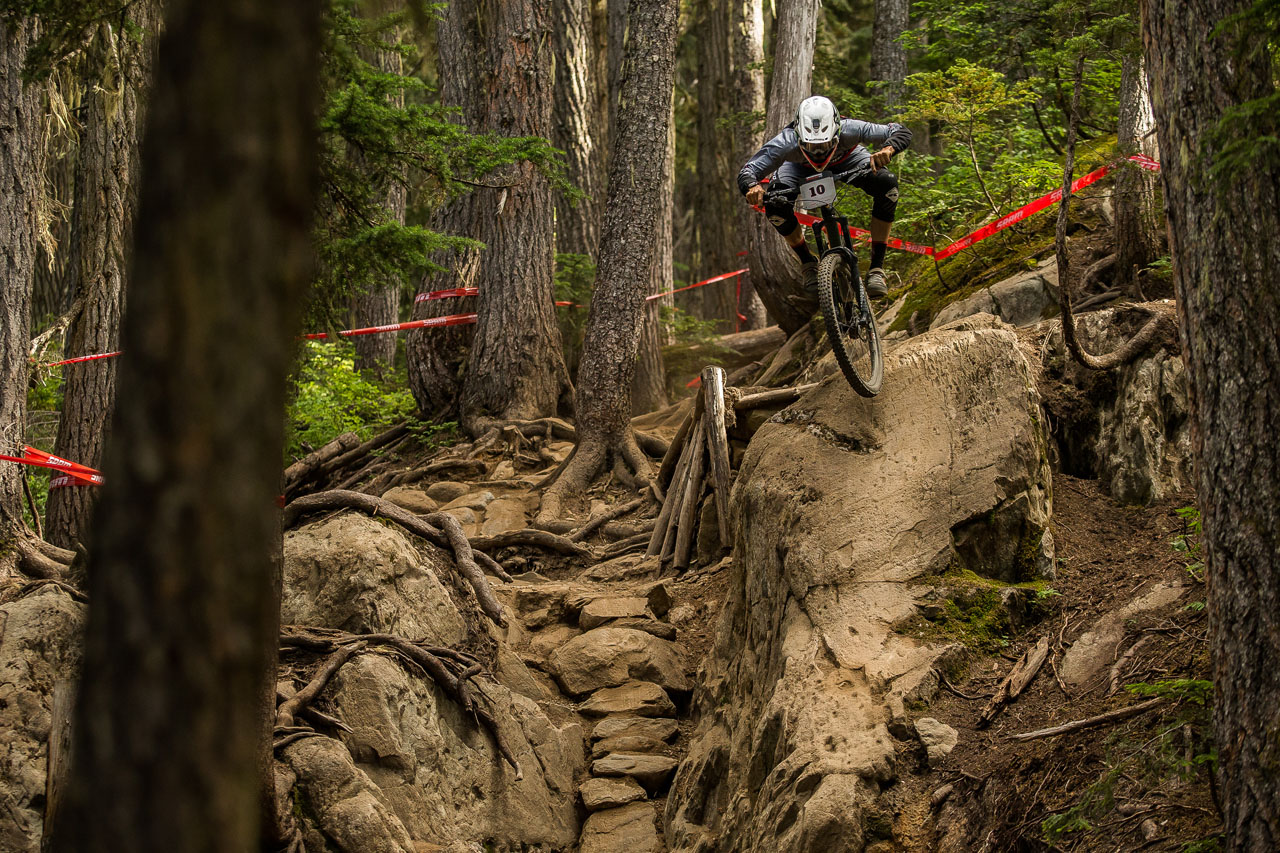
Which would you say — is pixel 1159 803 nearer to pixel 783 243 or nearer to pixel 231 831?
pixel 231 831

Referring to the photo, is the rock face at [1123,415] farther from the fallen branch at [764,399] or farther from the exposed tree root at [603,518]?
the exposed tree root at [603,518]

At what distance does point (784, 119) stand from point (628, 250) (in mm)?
→ 2875

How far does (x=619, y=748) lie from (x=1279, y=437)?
4.69 meters

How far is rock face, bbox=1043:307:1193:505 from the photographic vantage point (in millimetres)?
6113

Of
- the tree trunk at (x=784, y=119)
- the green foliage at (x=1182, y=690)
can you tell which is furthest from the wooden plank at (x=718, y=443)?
the green foliage at (x=1182, y=690)

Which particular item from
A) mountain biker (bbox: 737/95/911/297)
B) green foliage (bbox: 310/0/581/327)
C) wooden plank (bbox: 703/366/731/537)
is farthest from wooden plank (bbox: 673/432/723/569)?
green foliage (bbox: 310/0/581/327)

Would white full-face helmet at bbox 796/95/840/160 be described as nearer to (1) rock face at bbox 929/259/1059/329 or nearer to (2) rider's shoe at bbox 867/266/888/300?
(2) rider's shoe at bbox 867/266/888/300

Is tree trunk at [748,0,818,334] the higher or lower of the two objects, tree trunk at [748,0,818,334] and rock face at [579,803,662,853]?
the higher

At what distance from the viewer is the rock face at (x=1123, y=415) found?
20.1 ft

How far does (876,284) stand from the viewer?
6.89 metres

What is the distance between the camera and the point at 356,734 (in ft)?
17.6

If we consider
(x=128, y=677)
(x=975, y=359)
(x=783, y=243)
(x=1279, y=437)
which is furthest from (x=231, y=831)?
(x=783, y=243)

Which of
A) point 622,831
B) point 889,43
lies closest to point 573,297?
point 889,43

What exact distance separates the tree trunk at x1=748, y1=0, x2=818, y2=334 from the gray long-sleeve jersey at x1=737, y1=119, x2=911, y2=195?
4566mm
